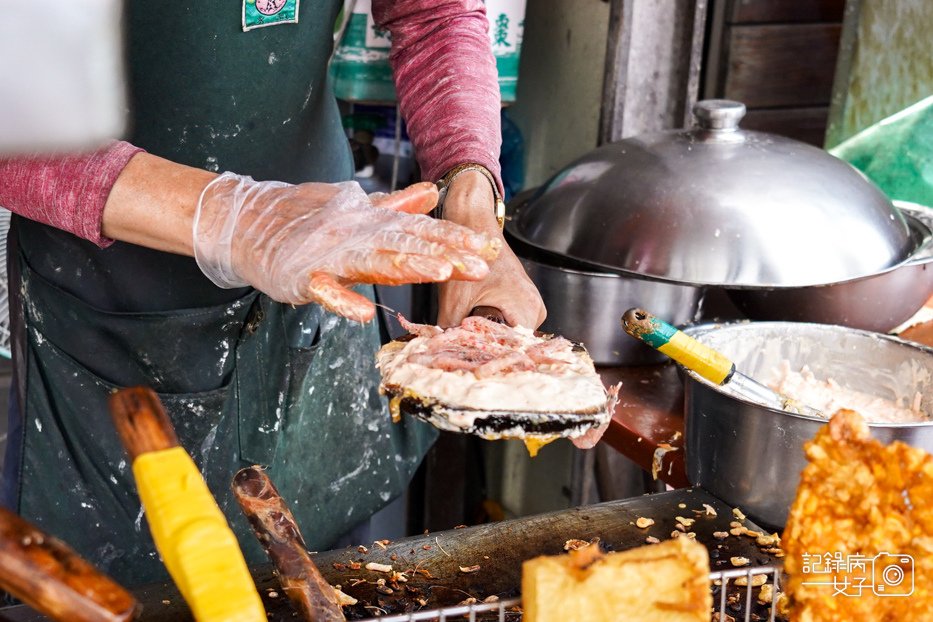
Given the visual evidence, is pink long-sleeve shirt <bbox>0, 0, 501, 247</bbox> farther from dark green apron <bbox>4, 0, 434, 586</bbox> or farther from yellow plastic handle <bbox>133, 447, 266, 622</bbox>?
yellow plastic handle <bbox>133, 447, 266, 622</bbox>

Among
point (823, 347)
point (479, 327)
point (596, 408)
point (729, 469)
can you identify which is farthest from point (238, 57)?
point (823, 347)

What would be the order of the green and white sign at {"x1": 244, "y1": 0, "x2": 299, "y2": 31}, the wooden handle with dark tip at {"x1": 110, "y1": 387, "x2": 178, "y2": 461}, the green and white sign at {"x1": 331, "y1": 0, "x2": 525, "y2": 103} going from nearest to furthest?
1. the wooden handle with dark tip at {"x1": 110, "y1": 387, "x2": 178, "y2": 461}
2. the green and white sign at {"x1": 244, "y1": 0, "x2": 299, "y2": 31}
3. the green and white sign at {"x1": 331, "y1": 0, "x2": 525, "y2": 103}

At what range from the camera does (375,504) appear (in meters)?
2.43

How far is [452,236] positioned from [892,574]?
28.4 inches

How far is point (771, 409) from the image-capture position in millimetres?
1601

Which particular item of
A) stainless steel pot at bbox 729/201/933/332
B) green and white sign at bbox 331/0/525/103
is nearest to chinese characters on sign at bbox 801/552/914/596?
stainless steel pot at bbox 729/201/933/332

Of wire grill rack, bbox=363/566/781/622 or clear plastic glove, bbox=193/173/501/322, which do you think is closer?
wire grill rack, bbox=363/566/781/622

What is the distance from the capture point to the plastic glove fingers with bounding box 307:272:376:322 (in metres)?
1.34

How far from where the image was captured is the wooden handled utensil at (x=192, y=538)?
0.86 meters

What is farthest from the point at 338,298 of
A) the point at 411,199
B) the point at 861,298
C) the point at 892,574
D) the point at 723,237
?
the point at 861,298

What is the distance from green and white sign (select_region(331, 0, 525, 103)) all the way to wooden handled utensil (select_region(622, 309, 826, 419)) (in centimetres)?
146

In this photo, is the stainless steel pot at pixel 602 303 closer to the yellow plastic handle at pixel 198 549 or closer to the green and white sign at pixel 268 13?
the green and white sign at pixel 268 13

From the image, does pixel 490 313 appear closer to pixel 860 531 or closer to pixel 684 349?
pixel 684 349

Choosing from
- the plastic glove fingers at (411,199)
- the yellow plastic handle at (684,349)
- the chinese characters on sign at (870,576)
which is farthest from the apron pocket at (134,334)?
the chinese characters on sign at (870,576)
